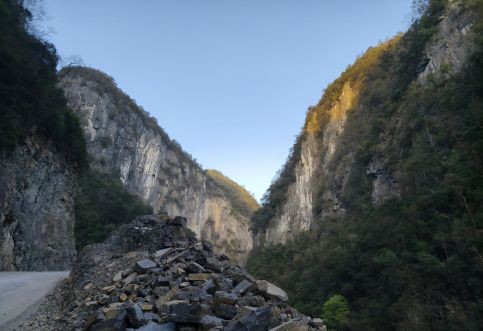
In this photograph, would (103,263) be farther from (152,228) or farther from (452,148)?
(452,148)

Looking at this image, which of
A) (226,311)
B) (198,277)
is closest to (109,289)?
(198,277)

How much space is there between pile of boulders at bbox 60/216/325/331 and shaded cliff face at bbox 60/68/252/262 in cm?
5401

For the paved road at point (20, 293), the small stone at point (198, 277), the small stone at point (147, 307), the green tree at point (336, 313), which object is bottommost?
the green tree at point (336, 313)

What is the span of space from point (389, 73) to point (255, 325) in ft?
147

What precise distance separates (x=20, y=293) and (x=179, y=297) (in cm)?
553

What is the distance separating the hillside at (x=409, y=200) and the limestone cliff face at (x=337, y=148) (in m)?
0.19

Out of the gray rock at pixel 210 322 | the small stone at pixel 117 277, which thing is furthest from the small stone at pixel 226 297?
the small stone at pixel 117 277

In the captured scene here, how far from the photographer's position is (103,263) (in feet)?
32.9

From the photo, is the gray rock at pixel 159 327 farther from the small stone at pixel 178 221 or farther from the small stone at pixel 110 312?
the small stone at pixel 178 221

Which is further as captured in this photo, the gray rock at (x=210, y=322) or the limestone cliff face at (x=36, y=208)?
the limestone cliff face at (x=36, y=208)

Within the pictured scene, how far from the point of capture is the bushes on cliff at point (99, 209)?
38.5m

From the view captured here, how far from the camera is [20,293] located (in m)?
9.34

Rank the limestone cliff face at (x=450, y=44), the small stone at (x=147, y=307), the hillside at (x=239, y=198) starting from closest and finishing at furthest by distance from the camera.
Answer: the small stone at (x=147, y=307) < the limestone cliff face at (x=450, y=44) < the hillside at (x=239, y=198)

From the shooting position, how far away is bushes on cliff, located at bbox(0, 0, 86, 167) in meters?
18.5
